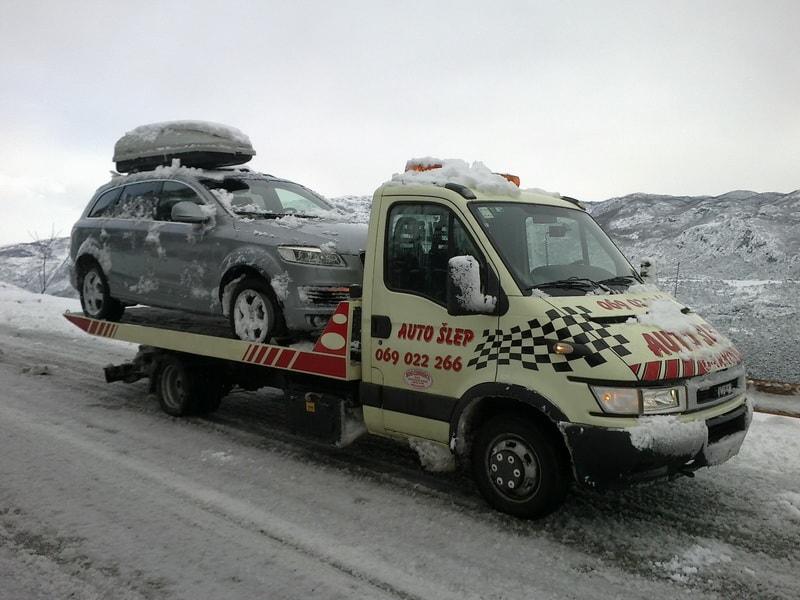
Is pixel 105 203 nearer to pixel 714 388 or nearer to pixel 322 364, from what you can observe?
pixel 322 364

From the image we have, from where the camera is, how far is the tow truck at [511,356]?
12.2 feet

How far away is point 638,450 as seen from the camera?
11.8 feet

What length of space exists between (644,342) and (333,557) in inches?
89.2

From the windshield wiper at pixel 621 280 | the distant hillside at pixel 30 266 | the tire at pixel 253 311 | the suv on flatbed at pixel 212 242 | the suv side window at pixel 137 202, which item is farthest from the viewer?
the distant hillside at pixel 30 266

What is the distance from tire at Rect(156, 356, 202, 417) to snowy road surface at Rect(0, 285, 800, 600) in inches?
20.0

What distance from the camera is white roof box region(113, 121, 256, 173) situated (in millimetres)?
6793

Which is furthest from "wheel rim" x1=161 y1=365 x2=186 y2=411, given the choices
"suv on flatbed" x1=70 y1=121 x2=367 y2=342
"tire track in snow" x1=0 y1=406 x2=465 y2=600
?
"tire track in snow" x1=0 y1=406 x2=465 y2=600

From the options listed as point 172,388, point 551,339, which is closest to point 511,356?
point 551,339

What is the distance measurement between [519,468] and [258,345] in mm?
2591

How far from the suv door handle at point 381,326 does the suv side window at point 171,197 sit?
2.79m

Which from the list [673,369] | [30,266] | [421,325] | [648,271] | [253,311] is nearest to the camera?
[673,369]

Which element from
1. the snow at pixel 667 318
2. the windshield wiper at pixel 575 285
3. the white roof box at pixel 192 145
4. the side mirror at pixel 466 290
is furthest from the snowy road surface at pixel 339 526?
the white roof box at pixel 192 145

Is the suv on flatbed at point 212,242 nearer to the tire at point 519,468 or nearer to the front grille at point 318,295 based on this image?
the front grille at point 318,295

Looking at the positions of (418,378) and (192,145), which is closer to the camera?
(418,378)
